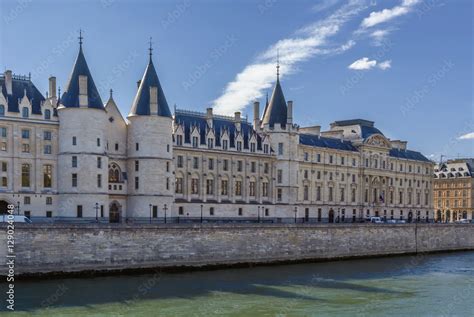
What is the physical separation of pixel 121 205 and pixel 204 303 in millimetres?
23939

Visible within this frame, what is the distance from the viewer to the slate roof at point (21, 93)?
5122cm

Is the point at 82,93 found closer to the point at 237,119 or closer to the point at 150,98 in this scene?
the point at 150,98

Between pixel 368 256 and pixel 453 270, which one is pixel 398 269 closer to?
pixel 453 270

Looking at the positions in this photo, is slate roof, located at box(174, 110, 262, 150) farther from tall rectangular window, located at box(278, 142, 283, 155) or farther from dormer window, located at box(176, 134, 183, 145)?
tall rectangular window, located at box(278, 142, 283, 155)

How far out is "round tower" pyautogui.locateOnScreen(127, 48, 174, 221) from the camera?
184 ft

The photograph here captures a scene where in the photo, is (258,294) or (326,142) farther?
(326,142)

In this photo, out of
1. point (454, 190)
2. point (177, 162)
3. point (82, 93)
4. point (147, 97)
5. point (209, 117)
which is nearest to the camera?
point (82, 93)

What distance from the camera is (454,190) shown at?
382ft

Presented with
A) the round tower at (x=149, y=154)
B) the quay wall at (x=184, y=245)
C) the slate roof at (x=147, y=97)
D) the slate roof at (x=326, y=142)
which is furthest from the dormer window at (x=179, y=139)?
the slate roof at (x=326, y=142)

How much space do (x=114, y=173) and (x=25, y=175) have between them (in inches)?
340

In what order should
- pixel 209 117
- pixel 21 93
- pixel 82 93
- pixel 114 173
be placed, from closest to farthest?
pixel 82 93
pixel 21 93
pixel 114 173
pixel 209 117

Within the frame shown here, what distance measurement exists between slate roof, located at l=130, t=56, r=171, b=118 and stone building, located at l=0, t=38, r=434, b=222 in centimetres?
9

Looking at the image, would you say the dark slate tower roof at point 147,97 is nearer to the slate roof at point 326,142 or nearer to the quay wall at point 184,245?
the quay wall at point 184,245

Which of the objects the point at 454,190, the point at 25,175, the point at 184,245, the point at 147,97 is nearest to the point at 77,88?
the point at 147,97
